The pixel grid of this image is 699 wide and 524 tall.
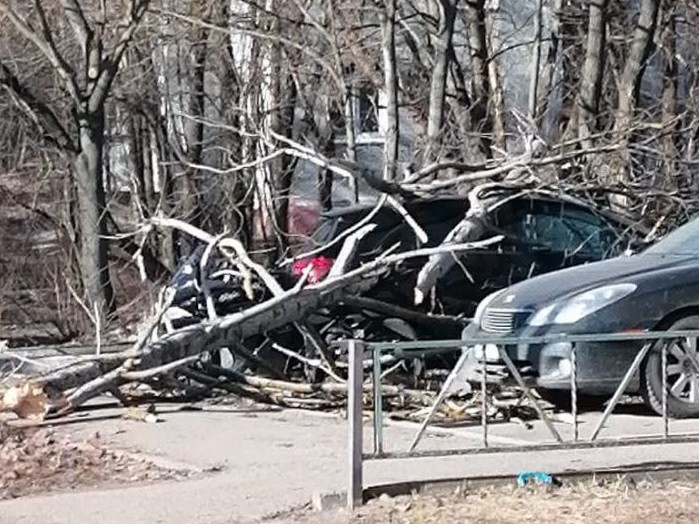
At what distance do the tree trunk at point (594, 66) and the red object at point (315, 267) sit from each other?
16.7 feet

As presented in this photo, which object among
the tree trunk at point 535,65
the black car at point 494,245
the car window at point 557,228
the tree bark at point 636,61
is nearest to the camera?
the black car at point 494,245

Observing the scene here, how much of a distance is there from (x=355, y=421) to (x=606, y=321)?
12.6 feet

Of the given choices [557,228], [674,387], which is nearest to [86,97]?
[557,228]

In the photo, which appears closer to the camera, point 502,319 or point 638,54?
point 502,319

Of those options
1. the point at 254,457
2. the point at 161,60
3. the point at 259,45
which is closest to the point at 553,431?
the point at 254,457

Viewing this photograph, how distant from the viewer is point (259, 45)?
62.3 ft

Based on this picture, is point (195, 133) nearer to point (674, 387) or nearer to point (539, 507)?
point (674, 387)

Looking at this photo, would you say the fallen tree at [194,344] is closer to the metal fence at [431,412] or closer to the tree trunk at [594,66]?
the metal fence at [431,412]

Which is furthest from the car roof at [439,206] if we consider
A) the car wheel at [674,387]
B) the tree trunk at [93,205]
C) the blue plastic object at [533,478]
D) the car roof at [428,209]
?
the blue plastic object at [533,478]

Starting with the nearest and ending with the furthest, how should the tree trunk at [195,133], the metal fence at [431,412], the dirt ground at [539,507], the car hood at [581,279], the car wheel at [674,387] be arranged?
the dirt ground at [539,507] < the metal fence at [431,412] < the car wheel at [674,387] < the car hood at [581,279] < the tree trunk at [195,133]

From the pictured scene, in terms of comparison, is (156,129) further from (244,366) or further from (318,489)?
(318,489)

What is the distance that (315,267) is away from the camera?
42.9 ft

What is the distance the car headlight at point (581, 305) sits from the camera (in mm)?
10977

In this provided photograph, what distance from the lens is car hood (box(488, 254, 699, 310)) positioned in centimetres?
1119
